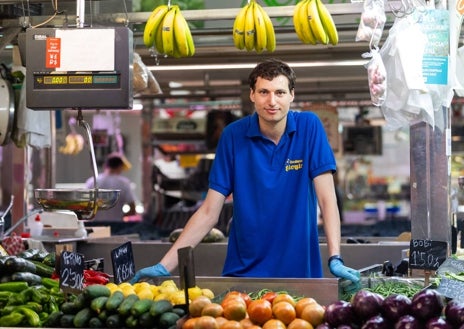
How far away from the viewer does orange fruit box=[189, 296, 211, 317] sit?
343 centimetres

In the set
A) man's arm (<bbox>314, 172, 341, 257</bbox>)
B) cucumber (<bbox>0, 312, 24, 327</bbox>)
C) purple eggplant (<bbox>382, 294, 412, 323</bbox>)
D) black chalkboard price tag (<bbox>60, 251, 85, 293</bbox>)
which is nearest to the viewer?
purple eggplant (<bbox>382, 294, 412, 323</bbox>)

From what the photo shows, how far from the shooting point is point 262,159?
181 inches

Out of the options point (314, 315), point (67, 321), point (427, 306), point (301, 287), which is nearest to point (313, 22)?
point (301, 287)

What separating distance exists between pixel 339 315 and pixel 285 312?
213 millimetres

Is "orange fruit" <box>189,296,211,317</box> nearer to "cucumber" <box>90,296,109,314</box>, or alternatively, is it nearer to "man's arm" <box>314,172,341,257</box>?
"cucumber" <box>90,296,109,314</box>

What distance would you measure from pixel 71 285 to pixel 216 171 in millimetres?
1142

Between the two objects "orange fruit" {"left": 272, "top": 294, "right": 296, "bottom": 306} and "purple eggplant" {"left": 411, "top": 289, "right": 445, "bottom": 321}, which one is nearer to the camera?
"purple eggplant" {"left": 411, "top": 289, "right": 445, "bottom": 321}

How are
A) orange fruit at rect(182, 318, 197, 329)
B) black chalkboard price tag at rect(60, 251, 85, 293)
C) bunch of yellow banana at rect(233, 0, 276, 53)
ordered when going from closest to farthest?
1. orange fruit at rect(182, 318, 197, 329)
2. black chalkboard price tag at rect(60, 251, 85, 293)
3. bunch of yellow banana at rect(233, 0, 276, 53)

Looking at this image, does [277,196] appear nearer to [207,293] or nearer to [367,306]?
[207,293]

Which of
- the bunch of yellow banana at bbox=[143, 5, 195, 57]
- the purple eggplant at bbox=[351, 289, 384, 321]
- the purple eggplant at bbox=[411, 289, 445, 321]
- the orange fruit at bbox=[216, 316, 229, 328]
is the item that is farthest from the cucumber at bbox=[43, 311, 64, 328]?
the bunch of yellow banana at bbox=[143, 5, 195, 57]

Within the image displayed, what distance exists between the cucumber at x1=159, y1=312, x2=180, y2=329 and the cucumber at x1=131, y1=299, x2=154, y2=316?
0.24 ft

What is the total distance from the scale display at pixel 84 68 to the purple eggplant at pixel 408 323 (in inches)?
81.9

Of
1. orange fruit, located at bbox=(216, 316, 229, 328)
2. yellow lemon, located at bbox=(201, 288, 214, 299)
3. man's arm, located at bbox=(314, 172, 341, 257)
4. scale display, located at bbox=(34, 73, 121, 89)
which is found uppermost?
scale display, located at bbox=(34, 73, 121, 89)

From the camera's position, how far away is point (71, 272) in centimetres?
384
